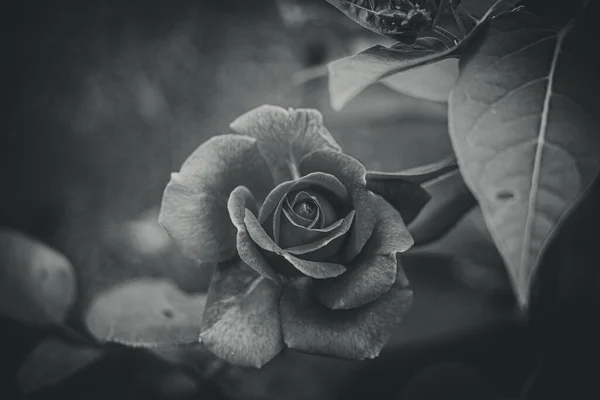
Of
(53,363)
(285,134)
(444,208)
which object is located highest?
(285,134)

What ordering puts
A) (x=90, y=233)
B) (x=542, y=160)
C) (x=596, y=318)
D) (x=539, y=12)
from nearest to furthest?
(x=542, y=160) → (x=539, y=12) → (x=596, y=318) → (x=90, y=233)

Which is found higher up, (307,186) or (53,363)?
(307,186)

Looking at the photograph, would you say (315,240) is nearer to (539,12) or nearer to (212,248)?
(212,248)

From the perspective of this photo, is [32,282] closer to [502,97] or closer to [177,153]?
[177,153]

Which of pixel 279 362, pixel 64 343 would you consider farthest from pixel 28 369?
pixel 279 362

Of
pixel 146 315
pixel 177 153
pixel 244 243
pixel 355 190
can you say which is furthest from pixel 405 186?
pixel 177 153

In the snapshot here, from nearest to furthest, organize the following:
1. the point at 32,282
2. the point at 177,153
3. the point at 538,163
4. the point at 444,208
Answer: the point at 538,163
the point at 444,208
the point at 32,282
the point at 177,153

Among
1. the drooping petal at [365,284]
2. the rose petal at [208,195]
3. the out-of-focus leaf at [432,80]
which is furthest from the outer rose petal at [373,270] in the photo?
the out-of-focus leaf at [432,80]

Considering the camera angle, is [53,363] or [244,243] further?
[53,363]

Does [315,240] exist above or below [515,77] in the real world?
below
